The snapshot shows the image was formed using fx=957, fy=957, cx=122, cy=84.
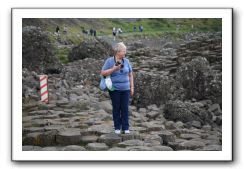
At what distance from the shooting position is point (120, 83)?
10.6 meters

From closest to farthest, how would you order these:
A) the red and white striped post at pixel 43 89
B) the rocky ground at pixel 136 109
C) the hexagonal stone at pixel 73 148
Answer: the hexagonal stone at pixel 73 148 < the rocky ground at pixel 136 109 < the red and white striped post at pixel 43 89

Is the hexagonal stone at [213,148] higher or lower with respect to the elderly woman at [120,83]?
lower

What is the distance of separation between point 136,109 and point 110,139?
61 cm

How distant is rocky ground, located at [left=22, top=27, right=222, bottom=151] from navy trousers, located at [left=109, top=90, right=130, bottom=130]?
105 millimetres

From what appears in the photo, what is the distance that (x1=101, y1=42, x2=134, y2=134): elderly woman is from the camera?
34.8 ft

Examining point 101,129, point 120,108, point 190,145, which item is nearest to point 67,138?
point 101,129

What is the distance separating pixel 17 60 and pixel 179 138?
203 centimetres

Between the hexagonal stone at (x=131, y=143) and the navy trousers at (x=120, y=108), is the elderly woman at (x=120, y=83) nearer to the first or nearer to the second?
the navy trousers at (x=120, y=108)

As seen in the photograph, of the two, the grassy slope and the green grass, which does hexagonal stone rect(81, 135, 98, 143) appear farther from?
the grassy slope

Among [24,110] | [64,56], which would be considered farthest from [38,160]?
[64,56]

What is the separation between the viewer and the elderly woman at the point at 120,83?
34.8ft

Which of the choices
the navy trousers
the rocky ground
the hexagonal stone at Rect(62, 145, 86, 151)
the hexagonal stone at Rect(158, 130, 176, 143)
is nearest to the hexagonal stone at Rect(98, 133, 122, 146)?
the rocky ground

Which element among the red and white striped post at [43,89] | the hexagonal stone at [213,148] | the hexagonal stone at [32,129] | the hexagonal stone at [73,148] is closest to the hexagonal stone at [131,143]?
the hexagonal stone at [73,148]

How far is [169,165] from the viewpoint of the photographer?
34.9 ft
